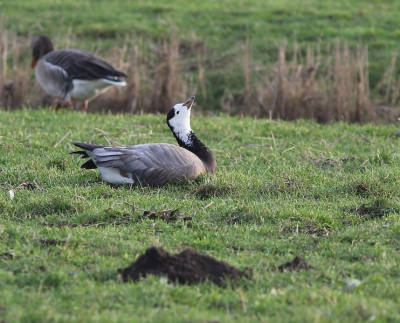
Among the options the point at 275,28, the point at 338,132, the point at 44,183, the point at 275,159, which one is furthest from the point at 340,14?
the point at 44,183

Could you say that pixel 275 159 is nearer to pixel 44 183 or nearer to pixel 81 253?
pixel 44 183

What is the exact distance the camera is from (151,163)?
277 inches

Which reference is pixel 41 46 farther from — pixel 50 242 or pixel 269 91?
pixel 50 242

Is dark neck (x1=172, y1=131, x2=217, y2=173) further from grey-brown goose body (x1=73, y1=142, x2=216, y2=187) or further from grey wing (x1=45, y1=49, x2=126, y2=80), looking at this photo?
grey wing (x1=45, y1=49, x2=126, y2=80)

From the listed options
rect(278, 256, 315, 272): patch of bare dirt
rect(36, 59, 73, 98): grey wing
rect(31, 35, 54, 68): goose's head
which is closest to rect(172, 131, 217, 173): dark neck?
rect(278, 256, 315, 272): patch of bare dirt

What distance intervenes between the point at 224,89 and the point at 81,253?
10616 millimetres

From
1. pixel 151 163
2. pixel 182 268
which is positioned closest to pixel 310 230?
pixel 182 268

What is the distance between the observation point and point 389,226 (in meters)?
5.70

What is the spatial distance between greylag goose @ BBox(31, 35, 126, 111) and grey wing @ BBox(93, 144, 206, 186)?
17.6 feet

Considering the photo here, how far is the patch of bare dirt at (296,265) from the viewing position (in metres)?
4.69

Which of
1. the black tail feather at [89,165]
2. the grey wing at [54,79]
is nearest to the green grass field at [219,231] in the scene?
the black tail feather at [89,165]

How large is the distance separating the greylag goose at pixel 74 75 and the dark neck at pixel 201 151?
4.76 meters

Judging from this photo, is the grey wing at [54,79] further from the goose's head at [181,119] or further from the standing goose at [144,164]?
the standing goose at [144,164]

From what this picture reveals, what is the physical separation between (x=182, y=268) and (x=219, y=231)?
4.09ft
